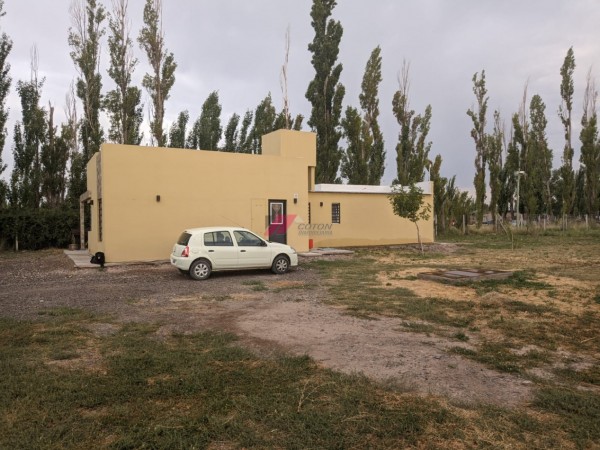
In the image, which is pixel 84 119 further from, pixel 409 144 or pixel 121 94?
pixel 409 144

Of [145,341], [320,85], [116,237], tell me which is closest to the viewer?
[145,341]

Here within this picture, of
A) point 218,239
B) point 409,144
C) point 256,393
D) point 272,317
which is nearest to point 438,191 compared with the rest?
point 409,144

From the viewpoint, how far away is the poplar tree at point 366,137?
30453 mm

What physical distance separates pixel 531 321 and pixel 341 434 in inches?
211

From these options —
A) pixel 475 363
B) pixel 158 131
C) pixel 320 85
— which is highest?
pixel 320 85

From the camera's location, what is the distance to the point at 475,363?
5.32 meters

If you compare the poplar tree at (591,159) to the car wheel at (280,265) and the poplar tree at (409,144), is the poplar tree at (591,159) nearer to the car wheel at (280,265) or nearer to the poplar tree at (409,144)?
the poplar tree at (409,144)

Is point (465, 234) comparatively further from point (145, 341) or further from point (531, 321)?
point (145, 341)

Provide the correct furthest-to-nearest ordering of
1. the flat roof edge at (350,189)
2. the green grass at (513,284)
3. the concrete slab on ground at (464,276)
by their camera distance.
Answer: the flat roof edge at (350,189)
the concrete slab on ground at (464,276)
the green grass at (513,284)

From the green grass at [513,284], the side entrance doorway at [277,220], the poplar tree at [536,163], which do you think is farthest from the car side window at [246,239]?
the poplar tree at [536,163]

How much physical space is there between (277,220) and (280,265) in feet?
17.5

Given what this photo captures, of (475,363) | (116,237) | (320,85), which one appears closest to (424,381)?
(475,363)

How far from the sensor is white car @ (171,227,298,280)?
40.1ft

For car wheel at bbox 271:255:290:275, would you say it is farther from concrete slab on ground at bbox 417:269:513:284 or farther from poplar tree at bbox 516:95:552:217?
poplar tree at bbox 516:95:552:217
